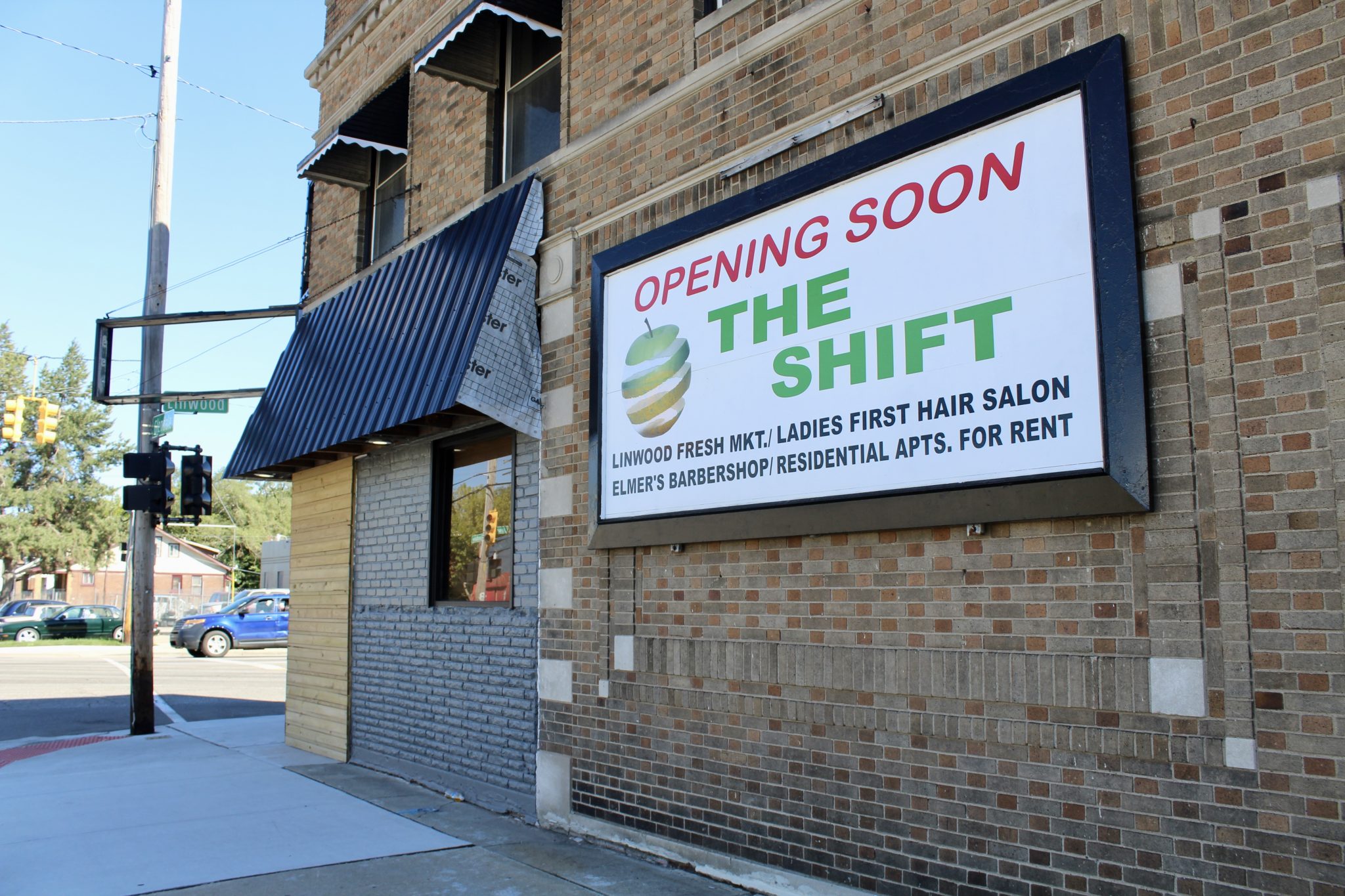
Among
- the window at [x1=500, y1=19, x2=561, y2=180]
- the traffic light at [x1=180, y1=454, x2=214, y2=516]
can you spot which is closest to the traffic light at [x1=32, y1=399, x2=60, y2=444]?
the traffic light at [x1=180, y1=454, x2=214, y2=516]

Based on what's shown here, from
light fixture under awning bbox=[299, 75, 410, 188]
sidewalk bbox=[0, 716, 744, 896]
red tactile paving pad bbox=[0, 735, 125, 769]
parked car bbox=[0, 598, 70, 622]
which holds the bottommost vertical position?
red tactile paving pad bbox=[0, 735, 125, 769]

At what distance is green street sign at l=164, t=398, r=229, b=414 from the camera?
13.5 m

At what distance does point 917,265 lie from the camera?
524 cm

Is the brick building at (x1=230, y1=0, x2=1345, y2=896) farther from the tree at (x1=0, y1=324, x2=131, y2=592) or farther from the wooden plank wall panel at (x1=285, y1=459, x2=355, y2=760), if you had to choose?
the tree at (x1=0, y1=324, x2=131, y2=592)

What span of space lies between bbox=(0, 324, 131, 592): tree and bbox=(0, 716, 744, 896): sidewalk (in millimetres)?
48286

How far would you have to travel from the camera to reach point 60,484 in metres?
54.6

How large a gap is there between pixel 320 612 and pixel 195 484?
335 centimetres

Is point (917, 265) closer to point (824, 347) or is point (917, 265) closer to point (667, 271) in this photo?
point (824, 347)

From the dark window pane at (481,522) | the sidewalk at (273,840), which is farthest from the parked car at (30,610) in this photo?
the dark window pane at (481,522)

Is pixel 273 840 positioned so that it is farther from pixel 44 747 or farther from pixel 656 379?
pixel 44 747

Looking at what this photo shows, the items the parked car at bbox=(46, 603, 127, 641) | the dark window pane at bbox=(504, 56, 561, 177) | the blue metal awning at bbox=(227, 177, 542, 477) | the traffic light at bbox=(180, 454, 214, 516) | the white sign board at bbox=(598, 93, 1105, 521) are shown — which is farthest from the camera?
the parked car at bbox=(46, 603, 127, 641)

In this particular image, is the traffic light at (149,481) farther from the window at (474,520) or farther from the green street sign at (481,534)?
the green street sign at (481,534)

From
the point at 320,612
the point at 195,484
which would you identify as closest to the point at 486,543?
the point at 320,612

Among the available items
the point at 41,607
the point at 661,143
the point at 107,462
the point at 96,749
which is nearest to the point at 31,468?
the point at 107,462
